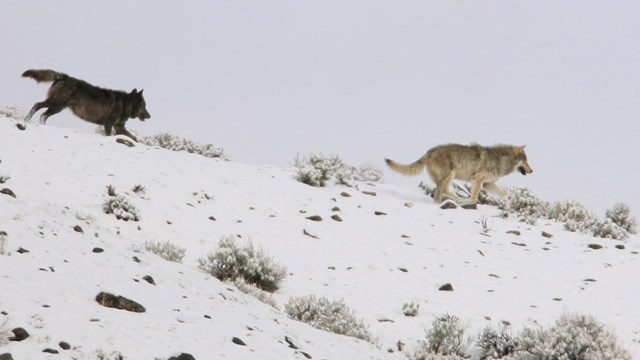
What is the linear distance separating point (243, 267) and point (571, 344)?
4.26 metres

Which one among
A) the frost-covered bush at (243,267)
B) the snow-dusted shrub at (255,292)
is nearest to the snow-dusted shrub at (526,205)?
the frost-covered bush at (243,267)

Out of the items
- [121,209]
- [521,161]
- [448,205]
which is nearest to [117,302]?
[121,209]

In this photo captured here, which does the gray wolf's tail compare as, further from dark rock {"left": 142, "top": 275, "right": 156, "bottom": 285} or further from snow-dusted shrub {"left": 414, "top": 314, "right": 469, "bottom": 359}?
dark rock {"left": 142, "top": 275, "right": 156, "bottom": 285}

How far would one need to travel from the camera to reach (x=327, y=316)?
7.25m

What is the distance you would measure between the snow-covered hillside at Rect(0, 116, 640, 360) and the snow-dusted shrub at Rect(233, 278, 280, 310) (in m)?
0.37

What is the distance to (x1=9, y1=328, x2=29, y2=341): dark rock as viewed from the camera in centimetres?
376

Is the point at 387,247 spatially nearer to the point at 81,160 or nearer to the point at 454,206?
the point at 454,206

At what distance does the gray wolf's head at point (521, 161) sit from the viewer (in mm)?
16812

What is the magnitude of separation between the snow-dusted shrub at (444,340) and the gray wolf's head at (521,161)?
10.3 meters

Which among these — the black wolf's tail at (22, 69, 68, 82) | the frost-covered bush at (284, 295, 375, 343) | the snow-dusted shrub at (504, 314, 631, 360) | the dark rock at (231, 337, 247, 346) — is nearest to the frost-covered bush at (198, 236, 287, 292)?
the frost-covered bush at (284, 295, 375, 343)

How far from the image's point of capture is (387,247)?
1105cm

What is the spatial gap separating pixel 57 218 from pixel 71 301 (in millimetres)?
2699

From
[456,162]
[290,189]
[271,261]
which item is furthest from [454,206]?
[271,261]

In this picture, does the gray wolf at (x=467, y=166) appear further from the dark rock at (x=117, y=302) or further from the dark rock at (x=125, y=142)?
the dark rock at (x=117, y=302)
